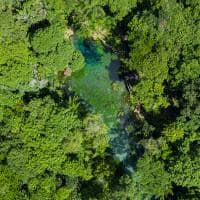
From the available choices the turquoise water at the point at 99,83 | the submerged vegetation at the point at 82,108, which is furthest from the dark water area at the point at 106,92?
the submerged vegetation at the point at 82,108

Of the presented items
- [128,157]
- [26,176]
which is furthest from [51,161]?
[128,157]

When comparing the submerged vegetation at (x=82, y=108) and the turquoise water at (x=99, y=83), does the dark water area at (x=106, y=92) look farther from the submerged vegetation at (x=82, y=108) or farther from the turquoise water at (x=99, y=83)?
the submerged vegetation at (x=82, y=108)

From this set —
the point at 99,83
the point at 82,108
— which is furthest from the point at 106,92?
the point at 82,108

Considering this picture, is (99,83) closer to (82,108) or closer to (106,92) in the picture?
(106,92)

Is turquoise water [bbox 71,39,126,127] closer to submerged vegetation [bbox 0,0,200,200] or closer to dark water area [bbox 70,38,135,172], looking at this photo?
dark water area [bbox 70,38,135,172]

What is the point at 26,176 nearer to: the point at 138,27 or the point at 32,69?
the point at 32,69

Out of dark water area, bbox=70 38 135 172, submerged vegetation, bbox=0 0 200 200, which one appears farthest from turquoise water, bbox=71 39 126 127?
submerged vegetation, bbox=0 0 200 200

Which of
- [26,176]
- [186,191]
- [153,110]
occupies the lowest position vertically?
[186,191]
